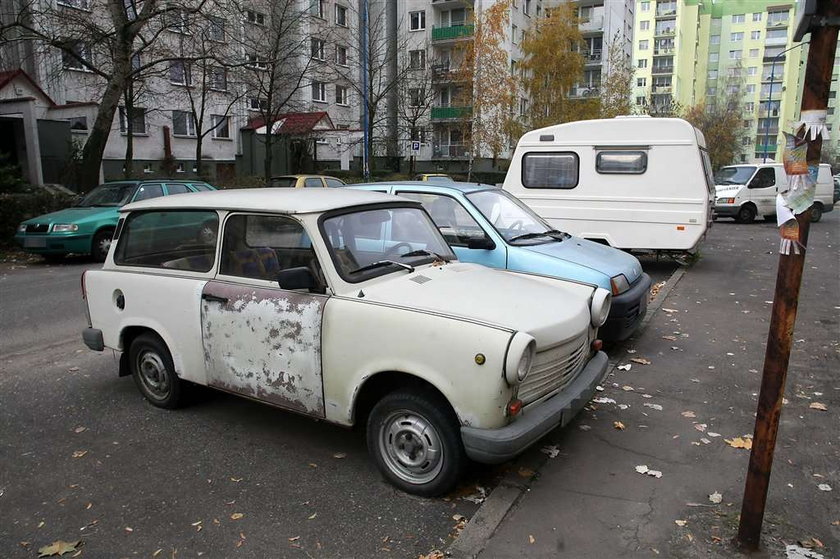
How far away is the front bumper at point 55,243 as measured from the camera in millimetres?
12500

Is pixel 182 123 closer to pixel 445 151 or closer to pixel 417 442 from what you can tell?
pixel 445 151

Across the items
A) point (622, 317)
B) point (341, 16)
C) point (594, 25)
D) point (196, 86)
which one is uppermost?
point (594, 25)

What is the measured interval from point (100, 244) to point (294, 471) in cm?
1106

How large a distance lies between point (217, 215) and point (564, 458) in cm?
301

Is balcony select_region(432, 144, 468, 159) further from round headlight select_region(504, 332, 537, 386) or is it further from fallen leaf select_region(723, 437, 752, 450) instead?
round headlight select_region(504, 332, 537, 386)

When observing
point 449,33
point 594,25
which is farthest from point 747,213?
point 594,25

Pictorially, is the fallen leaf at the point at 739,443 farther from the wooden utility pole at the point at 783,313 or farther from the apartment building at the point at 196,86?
the apartment building at the point at 196,86

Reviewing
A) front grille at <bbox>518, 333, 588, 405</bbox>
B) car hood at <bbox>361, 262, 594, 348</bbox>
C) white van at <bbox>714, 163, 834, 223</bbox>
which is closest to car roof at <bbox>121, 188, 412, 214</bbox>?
car hood at <bbox>361, 262, 594, 348</bbox>

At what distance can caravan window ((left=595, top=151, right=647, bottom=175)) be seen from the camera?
36.1 feet

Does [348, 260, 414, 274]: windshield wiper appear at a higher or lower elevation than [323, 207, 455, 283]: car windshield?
lower

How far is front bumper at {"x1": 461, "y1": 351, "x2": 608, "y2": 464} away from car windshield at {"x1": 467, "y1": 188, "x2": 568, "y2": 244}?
2.98 meters

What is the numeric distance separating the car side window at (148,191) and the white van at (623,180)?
813 centimetres

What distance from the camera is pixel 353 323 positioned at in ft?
11.9

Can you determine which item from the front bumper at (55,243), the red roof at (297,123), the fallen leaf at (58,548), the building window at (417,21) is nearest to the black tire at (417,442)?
the fallen leaf at (58,548)
